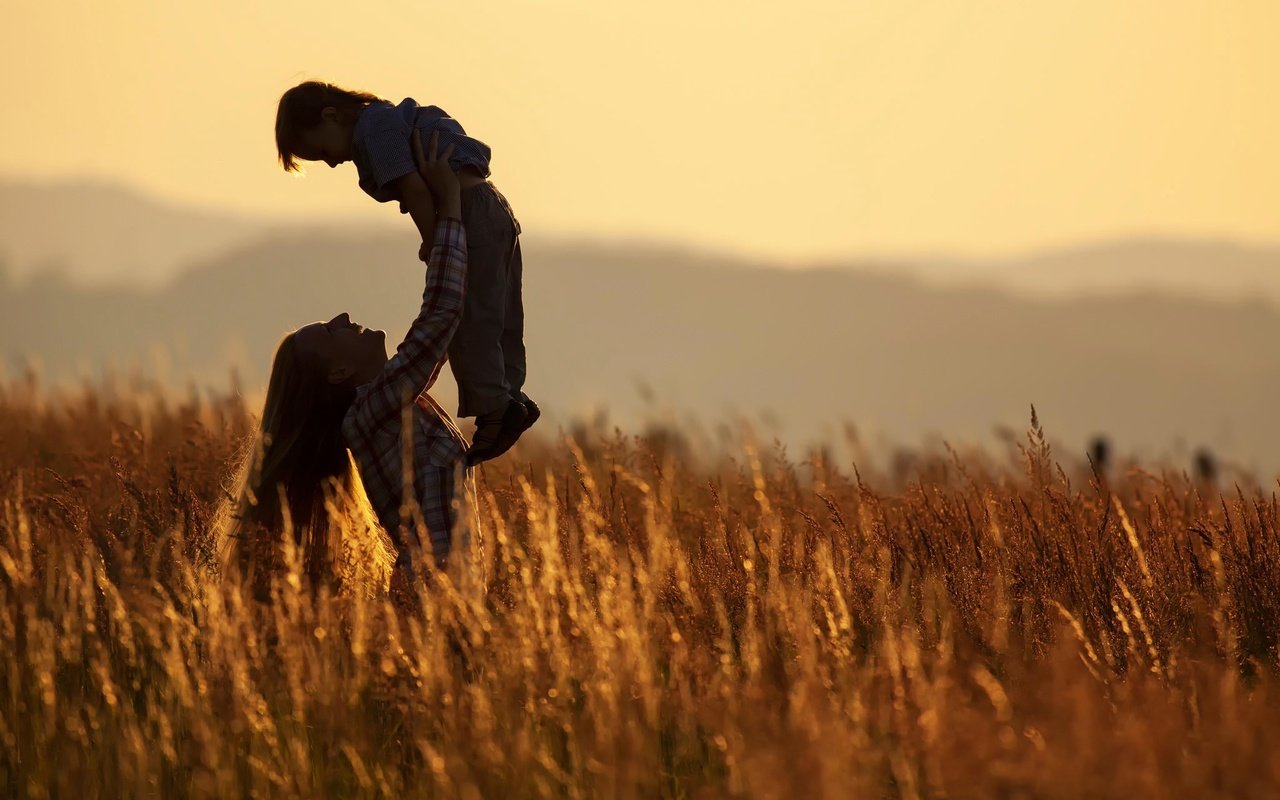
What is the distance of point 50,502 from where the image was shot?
598cm

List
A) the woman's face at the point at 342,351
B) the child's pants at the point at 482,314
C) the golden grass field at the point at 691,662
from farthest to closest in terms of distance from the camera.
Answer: the woman's face at the point at 342,351, the child's pants at the point at 482,314, the golden grass field at the point at 691,662

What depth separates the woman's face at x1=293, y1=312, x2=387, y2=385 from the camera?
182 inches

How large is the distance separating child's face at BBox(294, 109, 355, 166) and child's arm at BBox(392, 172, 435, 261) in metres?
0.31

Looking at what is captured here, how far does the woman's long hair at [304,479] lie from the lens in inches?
182

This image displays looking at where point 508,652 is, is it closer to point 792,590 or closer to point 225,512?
point 792,590

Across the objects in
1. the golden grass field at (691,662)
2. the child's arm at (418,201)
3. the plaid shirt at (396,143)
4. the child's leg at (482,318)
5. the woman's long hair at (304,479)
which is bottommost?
the golden grass field at (691,662)

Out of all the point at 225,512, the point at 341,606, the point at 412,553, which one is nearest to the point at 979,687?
the point at 412,553

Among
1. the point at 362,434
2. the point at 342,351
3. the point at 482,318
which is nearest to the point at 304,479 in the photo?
the point at 362,434

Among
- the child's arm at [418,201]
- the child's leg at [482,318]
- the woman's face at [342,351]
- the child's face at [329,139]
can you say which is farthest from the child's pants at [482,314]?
the child's face at [329,139]

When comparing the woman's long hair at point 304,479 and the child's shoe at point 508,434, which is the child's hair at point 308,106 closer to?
the woman's long hair at point 304,479

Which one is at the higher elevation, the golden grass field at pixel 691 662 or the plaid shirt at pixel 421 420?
the plaid shirt at pixel 421 420

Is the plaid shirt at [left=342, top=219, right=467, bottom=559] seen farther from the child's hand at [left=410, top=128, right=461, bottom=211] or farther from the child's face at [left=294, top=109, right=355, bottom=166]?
the child's face at [left=294, top=109, right=355, bottom=166]

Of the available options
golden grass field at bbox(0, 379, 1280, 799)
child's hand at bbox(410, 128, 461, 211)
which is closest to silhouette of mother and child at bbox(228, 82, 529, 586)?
child's hand at bbox(410, 128, 461, 211)

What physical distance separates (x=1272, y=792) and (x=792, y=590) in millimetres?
1824
